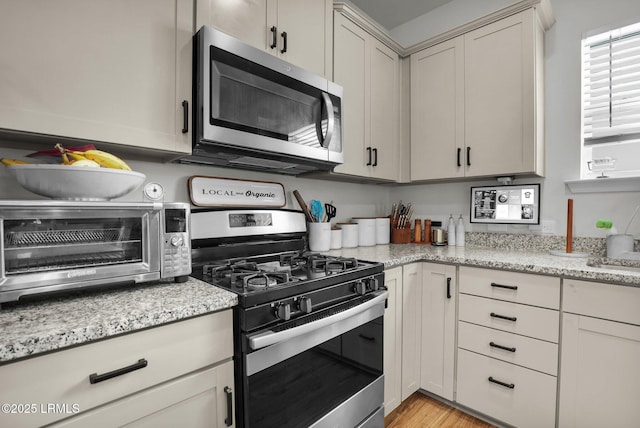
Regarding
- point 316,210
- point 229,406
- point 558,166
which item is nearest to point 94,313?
point 229,406

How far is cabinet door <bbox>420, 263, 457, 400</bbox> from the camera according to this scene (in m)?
1.81

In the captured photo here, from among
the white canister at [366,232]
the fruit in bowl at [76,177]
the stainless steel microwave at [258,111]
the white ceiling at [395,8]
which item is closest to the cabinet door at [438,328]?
the white canister at [366,232]

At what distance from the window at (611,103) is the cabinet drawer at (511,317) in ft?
3.29

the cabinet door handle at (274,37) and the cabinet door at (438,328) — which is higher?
the cabinet door handle at (274,37)

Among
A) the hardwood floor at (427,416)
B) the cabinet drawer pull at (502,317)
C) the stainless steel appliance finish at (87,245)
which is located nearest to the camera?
the stainless steel appliance finish at (87,245)

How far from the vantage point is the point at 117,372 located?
30.2 inches

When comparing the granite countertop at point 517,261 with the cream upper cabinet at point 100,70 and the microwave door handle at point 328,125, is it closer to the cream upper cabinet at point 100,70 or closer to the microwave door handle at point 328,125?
the microwave door handle at point 328,125

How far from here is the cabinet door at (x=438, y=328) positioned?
Answer: 181 cm

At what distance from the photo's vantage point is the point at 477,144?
204 centimetres

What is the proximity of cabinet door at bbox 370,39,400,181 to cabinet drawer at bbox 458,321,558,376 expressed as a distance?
113 cm

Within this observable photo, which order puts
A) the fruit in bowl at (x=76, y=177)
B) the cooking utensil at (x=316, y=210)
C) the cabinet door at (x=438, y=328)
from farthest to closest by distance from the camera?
1. the cooking utensil at (x=316, y=210)
2. the cabinet door at (x=438, y=328)
3. the fruit in bowl at (x=76, y=177)

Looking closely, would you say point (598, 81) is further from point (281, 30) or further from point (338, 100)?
point (281, 30)

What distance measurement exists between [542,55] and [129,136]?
2.40 m

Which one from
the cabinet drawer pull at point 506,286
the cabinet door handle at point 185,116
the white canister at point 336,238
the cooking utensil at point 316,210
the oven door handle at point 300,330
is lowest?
the oven door handle at point 300,330
